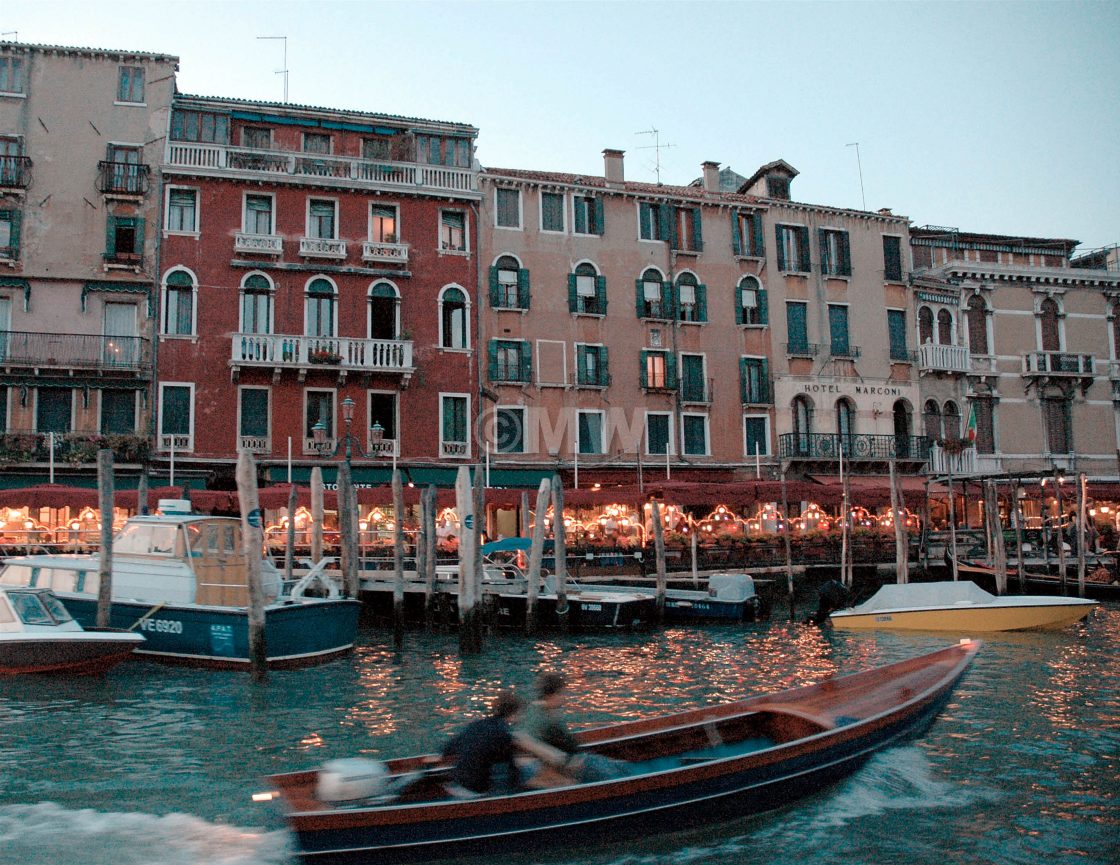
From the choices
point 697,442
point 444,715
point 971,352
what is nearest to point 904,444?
point 971,352

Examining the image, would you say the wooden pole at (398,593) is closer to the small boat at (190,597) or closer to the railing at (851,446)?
the small boat at (190,597)

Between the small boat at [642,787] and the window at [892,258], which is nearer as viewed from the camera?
the small boat at [642,787]

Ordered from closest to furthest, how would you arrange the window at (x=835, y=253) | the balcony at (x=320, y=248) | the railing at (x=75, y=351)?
the railing at (x=75, y=351)
the balcony at (x=320, y=248)
the window at (x=835, y=253)

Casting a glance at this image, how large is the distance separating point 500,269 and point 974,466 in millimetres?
19131

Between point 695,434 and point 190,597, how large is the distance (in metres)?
20.5

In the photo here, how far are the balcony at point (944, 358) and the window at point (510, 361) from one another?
1553 cm

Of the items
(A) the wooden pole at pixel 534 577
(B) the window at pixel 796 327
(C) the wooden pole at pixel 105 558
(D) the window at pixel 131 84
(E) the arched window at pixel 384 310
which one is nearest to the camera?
(C) the wooden pole at pixel 105 558

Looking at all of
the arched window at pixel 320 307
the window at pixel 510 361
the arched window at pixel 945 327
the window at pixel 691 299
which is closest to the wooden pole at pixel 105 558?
the arched window at pixel 320 307

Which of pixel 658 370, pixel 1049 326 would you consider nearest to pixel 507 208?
pixel 658 370

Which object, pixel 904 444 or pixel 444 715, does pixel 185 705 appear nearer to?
pixel 444 715

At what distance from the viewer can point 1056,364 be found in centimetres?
3712

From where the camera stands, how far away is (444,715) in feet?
43.1

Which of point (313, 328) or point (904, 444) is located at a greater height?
point (313, 328)

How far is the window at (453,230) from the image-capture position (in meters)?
31.4
